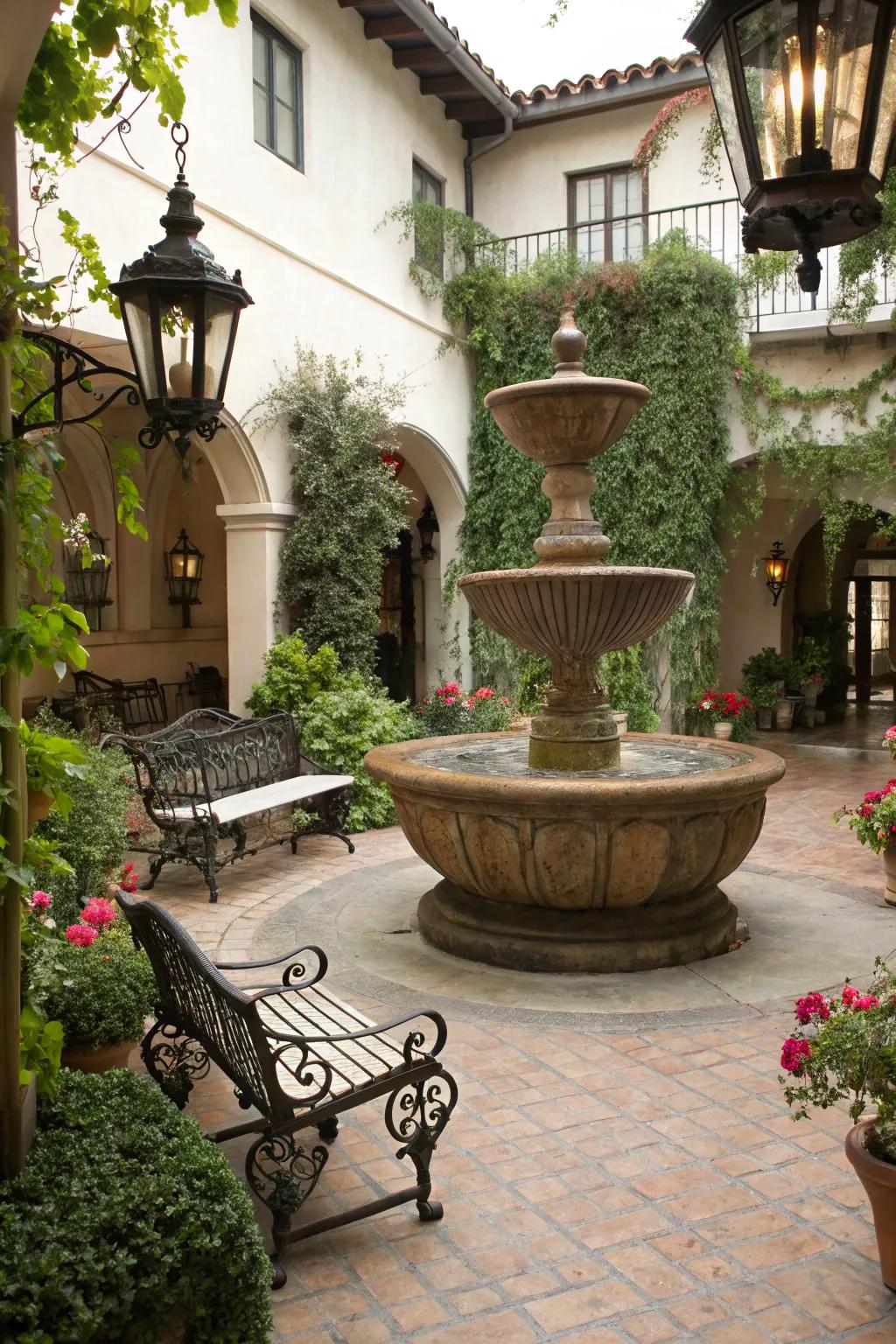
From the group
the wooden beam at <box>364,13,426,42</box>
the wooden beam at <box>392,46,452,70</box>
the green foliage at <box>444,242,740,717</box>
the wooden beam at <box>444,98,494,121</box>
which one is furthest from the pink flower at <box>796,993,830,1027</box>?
the wooden beam at <box>444,98,494,121</box>

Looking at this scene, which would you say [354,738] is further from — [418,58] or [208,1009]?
[418,58]

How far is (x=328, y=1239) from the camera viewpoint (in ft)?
10.2

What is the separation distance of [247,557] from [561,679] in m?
4.88

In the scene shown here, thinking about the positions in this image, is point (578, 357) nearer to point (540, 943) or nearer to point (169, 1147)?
point (540, 943)

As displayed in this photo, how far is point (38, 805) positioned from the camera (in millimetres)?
2697

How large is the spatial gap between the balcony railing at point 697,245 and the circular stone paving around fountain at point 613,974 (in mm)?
8115

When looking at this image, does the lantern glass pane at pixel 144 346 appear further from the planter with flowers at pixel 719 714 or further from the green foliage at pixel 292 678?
the planter with flowers at pixel 719 714

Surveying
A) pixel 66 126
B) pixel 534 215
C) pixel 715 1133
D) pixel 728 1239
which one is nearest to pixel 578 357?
pixel 66 126

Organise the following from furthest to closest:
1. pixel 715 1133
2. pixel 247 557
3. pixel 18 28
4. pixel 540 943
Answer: pixel 247 557
pixel 540 943
pixel 715 1133
pixel 18 28

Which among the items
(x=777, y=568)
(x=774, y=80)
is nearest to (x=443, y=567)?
(x=777, y=568)

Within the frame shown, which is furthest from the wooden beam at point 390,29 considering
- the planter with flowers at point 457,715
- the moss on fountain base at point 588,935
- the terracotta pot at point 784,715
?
the terracotta pot at point 784,715

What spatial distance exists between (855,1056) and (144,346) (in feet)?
9.85

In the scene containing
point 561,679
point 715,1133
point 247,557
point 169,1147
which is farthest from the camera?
point 247,557

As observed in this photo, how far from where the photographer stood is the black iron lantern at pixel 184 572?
1373 centimetres
